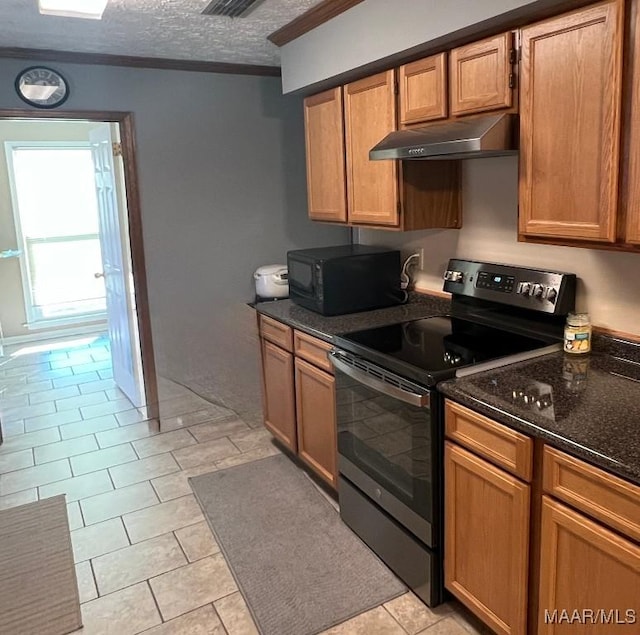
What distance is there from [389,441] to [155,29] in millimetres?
2191

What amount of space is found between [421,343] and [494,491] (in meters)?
0.72

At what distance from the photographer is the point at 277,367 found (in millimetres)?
3275

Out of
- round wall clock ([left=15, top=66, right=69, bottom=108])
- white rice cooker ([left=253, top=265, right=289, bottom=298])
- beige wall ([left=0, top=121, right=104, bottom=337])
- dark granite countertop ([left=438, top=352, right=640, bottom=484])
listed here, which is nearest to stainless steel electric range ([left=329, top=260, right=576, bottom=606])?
dark granite countertop ([left=438, top=352, right=640, bottom=484])

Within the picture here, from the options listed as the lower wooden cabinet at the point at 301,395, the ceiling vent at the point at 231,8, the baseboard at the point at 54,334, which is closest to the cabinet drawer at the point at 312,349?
the lower wooden cabinet at the point at 301,395

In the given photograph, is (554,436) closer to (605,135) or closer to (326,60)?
(605,135)

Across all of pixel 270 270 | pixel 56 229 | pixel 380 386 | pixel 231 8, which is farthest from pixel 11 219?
pixel 380 386

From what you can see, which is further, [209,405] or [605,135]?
[209,405]

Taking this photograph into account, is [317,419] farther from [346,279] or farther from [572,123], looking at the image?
[572,123]

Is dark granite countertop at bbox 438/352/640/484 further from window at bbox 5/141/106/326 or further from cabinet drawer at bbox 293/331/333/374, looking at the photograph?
window at bbox 5/141/106/326

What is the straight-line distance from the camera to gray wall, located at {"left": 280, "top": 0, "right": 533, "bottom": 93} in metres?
2.03

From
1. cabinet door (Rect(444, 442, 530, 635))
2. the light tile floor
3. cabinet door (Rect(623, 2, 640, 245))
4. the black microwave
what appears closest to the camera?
cabinet door (Rect(623, 2, 640, 245))

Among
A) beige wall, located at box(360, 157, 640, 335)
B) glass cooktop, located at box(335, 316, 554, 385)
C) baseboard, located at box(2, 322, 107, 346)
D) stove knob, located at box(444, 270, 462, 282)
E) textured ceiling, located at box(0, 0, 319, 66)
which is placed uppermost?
textured ceiling, located at box(0, 0, 319, 66)

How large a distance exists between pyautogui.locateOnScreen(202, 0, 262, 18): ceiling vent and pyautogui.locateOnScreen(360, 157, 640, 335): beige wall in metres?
1.16

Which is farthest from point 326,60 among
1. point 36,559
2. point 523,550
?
point 36,559
